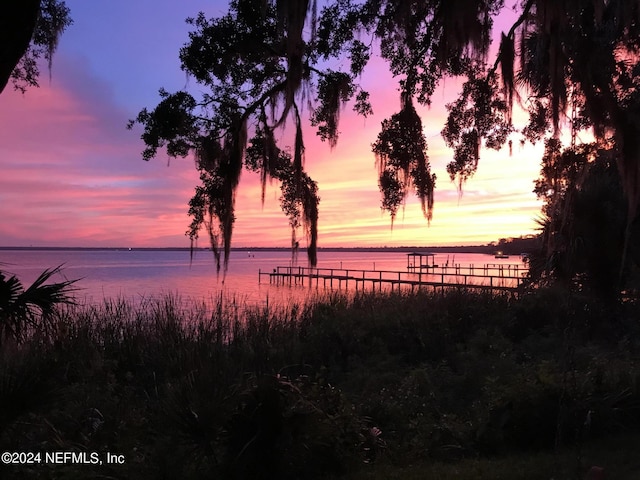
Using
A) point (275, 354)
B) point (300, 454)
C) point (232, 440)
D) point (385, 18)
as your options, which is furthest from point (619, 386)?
point (275, 354)

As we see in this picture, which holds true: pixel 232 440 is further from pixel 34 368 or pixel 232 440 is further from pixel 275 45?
pixel 275 45

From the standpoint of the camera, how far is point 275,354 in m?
10.1

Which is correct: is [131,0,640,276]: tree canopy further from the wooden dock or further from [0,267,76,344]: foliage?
the wooden dock

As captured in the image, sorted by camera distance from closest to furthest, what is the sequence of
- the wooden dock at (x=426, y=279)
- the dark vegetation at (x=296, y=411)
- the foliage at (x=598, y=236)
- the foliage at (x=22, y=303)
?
the foliage at (x=22, y=303)
the dark vegetation at (x=296, y=411)
the foliage at (x=598, y=236)
the wooden dock at (x=426, y=279)

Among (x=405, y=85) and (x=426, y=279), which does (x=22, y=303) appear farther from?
(x=426, y=279)

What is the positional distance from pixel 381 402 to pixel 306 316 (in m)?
8.17

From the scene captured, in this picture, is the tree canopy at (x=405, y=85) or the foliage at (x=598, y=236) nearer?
the tree canopy at (x=405, y=85)

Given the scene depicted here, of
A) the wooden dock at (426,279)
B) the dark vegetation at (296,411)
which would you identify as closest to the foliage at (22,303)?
the dark vegetation at (296,411)

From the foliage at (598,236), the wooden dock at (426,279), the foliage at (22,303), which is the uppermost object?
the foliage at (598,236)

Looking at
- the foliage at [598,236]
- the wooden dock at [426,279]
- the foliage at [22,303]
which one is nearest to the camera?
the foliage at [22,303]

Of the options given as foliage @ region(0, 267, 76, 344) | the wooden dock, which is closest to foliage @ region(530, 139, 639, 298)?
the wooden dock

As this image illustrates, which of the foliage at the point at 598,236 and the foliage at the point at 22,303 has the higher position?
the foliage at the point at 598,236

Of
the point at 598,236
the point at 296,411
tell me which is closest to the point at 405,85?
the point at 296,411

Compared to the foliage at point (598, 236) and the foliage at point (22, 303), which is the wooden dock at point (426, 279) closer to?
the foliage at point (598, 236)
